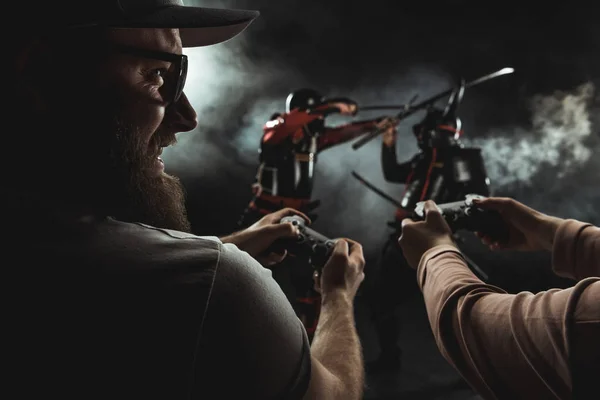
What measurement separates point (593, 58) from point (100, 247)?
399cm

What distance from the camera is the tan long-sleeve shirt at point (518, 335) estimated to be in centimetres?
36

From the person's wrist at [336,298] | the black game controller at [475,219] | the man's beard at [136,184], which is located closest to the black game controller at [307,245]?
the person's wrist at [336,298]

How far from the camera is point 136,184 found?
1.58 feet

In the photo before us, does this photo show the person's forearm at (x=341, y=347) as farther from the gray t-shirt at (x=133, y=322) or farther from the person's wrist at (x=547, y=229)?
the person's wrist at (x=547, y=229)

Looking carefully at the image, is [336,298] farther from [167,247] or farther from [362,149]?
[362,149]

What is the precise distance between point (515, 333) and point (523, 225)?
1.95 ft

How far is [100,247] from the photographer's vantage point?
36 cm

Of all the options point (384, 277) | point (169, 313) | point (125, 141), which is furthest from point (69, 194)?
A: point (384, 277)

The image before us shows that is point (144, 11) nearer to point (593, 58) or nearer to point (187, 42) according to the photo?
point (187, 42)

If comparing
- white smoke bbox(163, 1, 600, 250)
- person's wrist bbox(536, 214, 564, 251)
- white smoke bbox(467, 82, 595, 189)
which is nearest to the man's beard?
person's wrist bbox(536, 214, 564, 251)

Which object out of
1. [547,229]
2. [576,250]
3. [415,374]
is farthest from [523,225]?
[415,374]

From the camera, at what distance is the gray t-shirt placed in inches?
12.8

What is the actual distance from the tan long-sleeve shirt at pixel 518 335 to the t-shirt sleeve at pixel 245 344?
224 millimetres

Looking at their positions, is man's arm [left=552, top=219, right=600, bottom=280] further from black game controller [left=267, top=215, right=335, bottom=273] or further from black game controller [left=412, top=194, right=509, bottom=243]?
black game controller [left=267, top=215, right=335, bottom=273]
